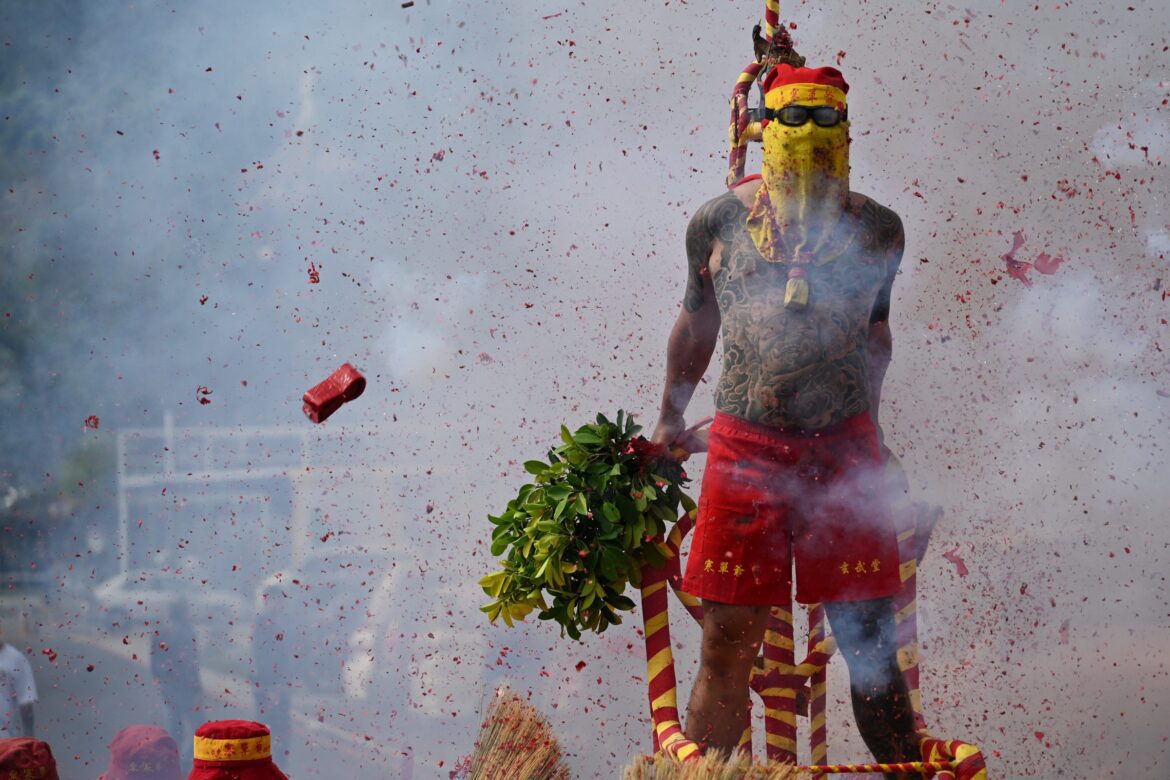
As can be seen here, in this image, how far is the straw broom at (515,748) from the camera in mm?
4520

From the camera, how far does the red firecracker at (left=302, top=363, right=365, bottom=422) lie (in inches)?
184

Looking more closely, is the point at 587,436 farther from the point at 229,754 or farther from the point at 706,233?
the point at 229,754

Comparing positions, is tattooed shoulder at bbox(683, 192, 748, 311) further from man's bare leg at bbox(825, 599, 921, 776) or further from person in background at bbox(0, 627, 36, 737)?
person in background at bbox(0, 627, 36, 737)

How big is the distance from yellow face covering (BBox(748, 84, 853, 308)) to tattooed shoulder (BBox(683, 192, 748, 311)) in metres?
0.12

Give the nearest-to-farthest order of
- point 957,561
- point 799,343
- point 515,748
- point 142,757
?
point 799,343, point 515,748, point 142,757, point 957,561

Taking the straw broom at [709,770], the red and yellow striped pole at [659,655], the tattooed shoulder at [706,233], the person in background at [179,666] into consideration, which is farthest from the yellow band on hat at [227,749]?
the person in background at [179,666]

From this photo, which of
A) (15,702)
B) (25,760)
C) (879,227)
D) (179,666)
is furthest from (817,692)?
(15,702)

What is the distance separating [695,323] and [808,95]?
0.81 metres

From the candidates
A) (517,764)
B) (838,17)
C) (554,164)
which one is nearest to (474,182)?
(554,164)

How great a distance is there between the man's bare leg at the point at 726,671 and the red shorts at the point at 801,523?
0.19ft

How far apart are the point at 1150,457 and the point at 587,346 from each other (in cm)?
222

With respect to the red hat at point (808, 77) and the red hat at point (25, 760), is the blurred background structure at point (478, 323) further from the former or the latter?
the red hat at point (25, 760)

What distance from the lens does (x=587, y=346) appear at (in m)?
5.67

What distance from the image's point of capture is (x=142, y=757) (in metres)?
4.84
